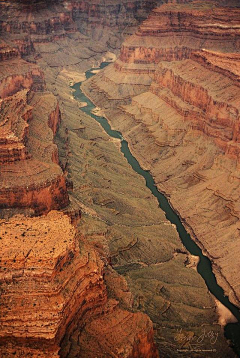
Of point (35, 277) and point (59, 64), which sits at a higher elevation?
point (35, 277)

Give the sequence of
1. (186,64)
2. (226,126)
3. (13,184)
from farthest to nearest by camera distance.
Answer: (186,64) < (226,126) < (13,184)

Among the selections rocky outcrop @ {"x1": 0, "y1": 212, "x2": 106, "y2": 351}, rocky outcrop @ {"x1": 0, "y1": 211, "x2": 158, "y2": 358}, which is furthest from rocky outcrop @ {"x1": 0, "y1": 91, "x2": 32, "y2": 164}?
rocky outcrop @ {"x1": 0, "y1": 212, "x2": 106, "y2": 351}

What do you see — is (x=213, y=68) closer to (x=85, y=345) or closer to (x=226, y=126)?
(x=226, y=126)

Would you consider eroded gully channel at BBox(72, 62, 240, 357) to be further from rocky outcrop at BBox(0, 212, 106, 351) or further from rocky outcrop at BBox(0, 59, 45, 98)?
rocky outcrop at BBox(0, 59, 45, 98)

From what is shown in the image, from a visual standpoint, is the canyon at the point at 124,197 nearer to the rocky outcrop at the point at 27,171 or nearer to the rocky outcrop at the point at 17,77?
the rocky outcrop at the point at 27,171

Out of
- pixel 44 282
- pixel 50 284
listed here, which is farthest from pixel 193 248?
pixel 44 282

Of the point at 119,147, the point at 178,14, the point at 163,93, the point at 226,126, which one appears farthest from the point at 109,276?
the point at 178,14
